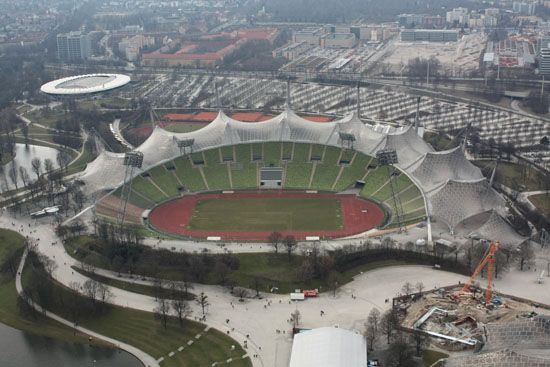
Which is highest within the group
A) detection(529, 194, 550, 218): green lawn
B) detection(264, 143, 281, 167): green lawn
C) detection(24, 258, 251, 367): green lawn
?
detection(264, 143, 281, 167): green lawn

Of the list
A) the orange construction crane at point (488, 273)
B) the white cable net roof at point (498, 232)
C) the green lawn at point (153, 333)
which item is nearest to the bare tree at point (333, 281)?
the orange construction crane at point (488, 273)

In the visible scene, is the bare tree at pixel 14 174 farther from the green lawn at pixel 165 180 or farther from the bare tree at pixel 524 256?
the bare tree at pixel 524 256

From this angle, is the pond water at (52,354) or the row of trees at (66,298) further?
the row of trees at (66,298)

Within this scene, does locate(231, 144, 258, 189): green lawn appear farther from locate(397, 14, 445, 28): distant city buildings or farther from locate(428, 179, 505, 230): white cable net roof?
locate(397, 14, 445, 28): distant city buildings

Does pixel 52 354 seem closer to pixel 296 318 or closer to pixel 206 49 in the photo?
pixel 296 318

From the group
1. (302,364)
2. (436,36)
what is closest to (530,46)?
(436,36)

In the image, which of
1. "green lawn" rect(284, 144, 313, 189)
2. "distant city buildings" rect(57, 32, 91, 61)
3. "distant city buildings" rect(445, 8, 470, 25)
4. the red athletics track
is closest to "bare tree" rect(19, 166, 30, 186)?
the red athletics track
